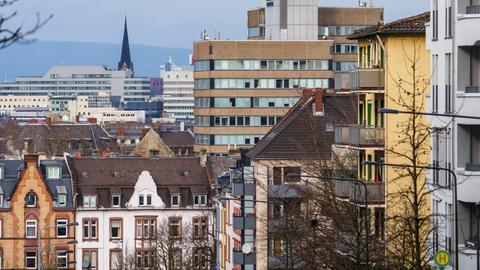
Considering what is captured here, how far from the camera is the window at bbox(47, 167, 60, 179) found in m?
105

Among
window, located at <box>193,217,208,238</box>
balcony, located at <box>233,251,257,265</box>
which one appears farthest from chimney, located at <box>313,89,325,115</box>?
window, located at <box>193,217,208,238</box>

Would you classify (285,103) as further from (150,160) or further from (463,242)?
(463,242)

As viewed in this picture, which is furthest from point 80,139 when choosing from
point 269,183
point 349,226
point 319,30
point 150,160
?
point 349,226

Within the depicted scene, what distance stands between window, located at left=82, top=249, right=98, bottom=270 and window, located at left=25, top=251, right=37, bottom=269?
269 centimetres

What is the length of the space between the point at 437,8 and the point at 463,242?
20.0ft

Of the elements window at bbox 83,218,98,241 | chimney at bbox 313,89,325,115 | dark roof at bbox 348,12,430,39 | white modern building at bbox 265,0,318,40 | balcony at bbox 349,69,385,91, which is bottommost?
window at bbox 83,218,98,241

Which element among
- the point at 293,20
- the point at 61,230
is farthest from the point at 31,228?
the point at 293,20

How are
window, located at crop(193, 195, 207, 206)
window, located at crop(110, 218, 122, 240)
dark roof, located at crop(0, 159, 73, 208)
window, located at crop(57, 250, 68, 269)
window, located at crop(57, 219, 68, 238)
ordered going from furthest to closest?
window, located at crop(193, 195, 207, 206), window, located at crop(110, 218, 122, 240), dark roof, located at crop(0, 159, 73, 208), window, located at crop(57, 219, 68, 238), window, located at crop(57, 250, 68, 269)

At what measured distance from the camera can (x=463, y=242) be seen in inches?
1647

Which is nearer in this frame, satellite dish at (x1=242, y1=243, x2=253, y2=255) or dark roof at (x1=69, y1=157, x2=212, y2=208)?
satellite dish at (x1=242, y1=243, x2=253, y2=255)

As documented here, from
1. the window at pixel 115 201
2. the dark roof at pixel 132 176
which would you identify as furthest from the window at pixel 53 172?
the window at pixel 115 201

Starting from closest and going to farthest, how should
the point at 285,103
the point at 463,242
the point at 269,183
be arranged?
the point at 463,242
the point at 269,183
the point at 285,103

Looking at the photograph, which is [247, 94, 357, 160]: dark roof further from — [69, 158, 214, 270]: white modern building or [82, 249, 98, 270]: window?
[82, 249, 98, 270]: window

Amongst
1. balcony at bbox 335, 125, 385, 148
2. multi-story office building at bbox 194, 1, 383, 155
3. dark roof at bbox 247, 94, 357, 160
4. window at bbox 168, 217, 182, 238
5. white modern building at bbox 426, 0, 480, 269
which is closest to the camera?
white modern building at bbox 426, 0, 480, 269
